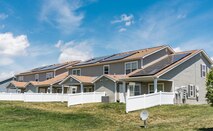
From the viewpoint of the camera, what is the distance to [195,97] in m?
34.6

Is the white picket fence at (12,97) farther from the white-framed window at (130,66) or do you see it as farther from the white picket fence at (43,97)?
the white-framed window at (130,66)

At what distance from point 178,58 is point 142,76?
18.0 ft

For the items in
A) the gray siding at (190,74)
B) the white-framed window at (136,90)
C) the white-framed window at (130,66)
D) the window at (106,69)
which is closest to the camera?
the gray siding at (190,74)

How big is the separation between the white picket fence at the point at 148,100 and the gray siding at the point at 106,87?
304 inches

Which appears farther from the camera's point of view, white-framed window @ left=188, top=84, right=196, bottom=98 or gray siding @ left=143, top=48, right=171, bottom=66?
gray siding @ left=143, top=48, right=171, bottom=66

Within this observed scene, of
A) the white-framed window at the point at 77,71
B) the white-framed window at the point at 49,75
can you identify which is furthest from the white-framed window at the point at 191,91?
the white-framed window at the point at 49,75

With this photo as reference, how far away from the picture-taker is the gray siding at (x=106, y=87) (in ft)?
117

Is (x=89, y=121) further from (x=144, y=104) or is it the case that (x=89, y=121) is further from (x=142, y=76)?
(x=142, y=76)

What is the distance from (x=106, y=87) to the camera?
36.5 meters

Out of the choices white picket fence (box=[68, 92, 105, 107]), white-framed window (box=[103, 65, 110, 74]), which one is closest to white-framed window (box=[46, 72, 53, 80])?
white-framed window (box=[103, 65, 110, 74])

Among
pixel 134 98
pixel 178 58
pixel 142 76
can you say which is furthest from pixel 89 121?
pixel 178 58

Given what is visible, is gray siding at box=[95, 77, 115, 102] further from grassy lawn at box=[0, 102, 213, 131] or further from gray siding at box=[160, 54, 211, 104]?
grassy lawn at box=[0, 102, 213, 131]

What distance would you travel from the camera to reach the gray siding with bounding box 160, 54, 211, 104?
32625 millimetres

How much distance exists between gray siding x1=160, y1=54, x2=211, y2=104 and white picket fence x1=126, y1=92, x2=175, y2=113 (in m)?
2.41
